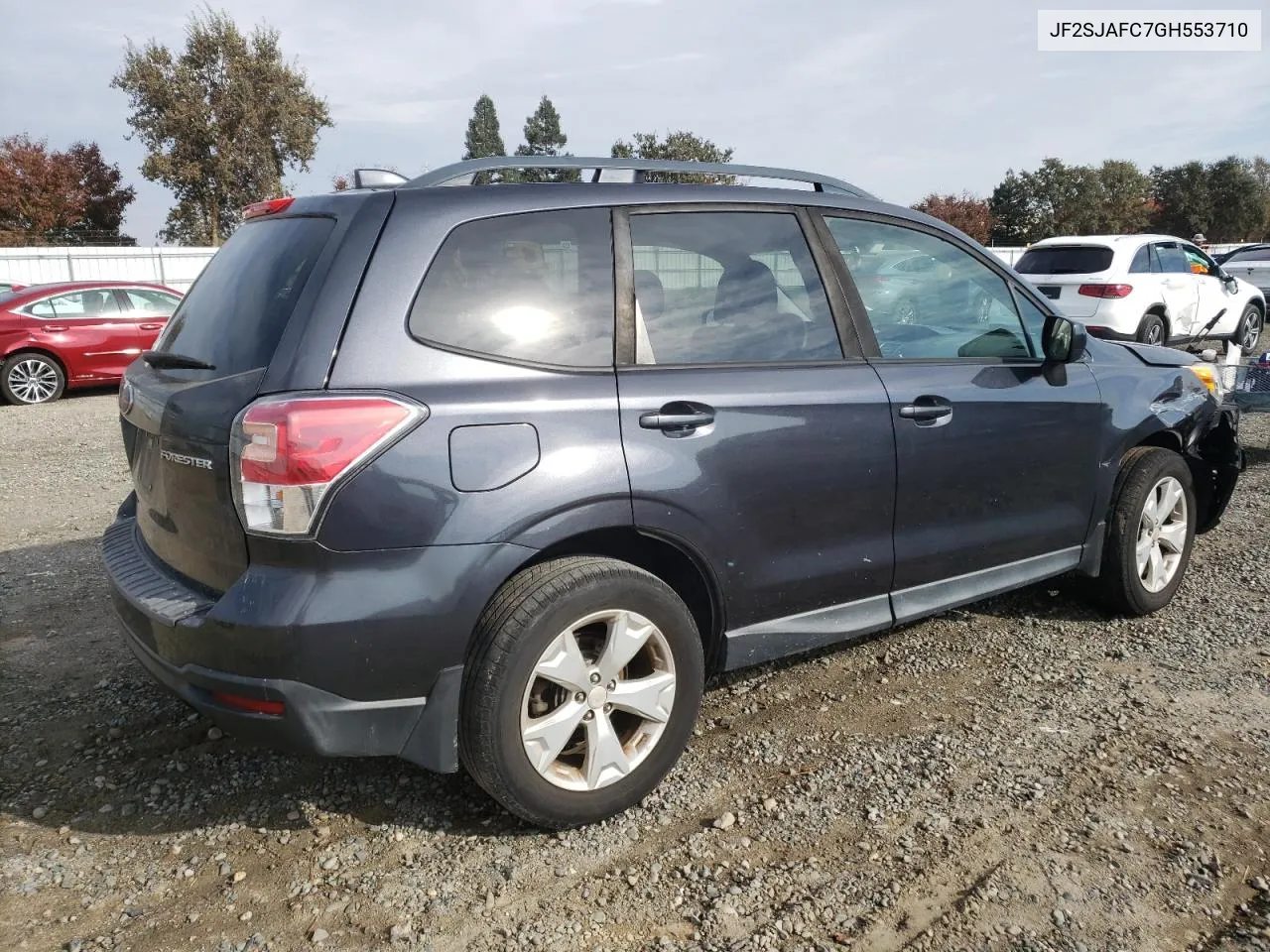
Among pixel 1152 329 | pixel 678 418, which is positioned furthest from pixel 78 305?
pixel 1152 329

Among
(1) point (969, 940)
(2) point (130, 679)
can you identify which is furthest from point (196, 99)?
(1) point (969, 940)

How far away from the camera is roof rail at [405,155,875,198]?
2.82 meters

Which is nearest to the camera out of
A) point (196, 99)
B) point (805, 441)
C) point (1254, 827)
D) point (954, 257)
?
point (1254, 827)

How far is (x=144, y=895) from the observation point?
2510mm

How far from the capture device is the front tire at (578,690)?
98.8 inches

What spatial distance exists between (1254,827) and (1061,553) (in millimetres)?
1420

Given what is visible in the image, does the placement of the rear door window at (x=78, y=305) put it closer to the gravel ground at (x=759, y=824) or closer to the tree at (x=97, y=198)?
the gravel ground at (x=759, y=824)

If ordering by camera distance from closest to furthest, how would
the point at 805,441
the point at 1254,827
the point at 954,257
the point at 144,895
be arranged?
the point at 144,895 → the point at 1254,827 → the point at 805,441 → the point at 954,257

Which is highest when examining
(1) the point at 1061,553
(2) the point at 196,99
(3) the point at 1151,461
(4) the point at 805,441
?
(2) the point at 196,99

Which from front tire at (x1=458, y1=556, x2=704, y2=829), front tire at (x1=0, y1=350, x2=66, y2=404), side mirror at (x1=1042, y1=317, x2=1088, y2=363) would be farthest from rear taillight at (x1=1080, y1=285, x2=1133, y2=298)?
front tire at (x1=0, y1=350, x2=66, y2=404)

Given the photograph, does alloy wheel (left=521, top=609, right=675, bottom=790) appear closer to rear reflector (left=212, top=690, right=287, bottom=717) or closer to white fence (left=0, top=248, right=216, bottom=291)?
rear reflector (left=212, top=690, right=287, bottom=717)

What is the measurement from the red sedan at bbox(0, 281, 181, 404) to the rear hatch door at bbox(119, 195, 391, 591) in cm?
954

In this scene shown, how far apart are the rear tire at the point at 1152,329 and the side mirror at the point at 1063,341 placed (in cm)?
922

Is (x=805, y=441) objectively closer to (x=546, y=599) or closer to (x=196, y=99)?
(x=546, y=599)
